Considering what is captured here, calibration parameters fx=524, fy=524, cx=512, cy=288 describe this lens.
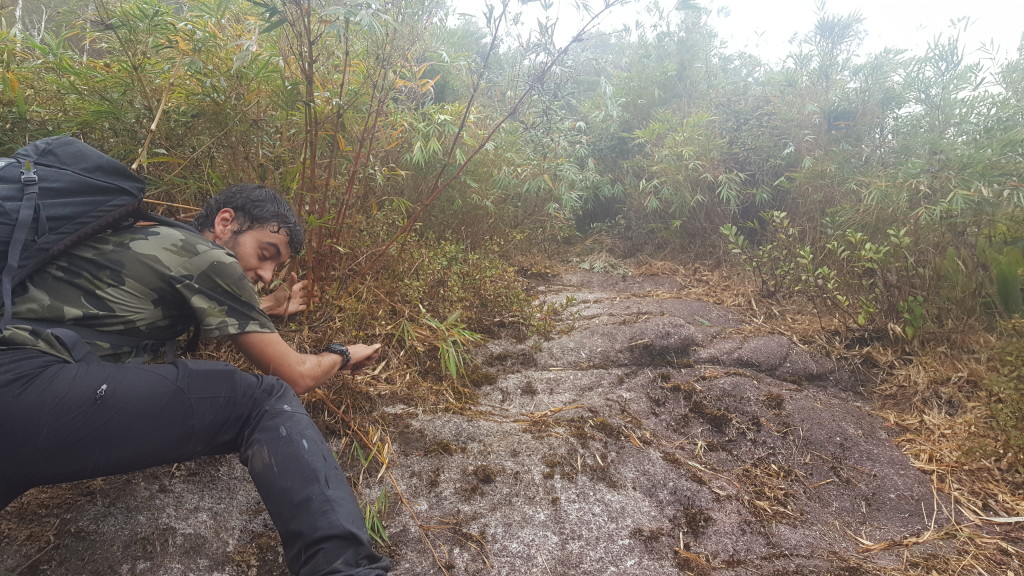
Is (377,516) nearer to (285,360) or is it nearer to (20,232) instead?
(285,360)

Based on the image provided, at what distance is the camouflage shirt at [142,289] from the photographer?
1.33 meters

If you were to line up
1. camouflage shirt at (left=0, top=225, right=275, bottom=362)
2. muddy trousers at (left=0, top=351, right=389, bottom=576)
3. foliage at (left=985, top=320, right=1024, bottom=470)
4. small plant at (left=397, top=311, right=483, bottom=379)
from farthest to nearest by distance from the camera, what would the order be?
small plant at (left=397, top=311, right=483, bottom=379) → foliage at (left=985, top=320, right=1024, bottom=470) → camouflage shirt at (left=0, top=225, right=275, bottom=362) → muddy trousers at (left=0, top=351, right=389, bottom=576)

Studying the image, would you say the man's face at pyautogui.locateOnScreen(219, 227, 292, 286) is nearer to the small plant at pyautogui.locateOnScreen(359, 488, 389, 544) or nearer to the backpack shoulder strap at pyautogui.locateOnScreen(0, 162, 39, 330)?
the backpack shoulder strap at pyautogui.locateOnScreen(0, 162, 39, 330)

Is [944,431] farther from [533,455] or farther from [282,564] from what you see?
[282,564]

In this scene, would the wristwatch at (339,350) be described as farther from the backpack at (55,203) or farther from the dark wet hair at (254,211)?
the backpack at (55,203)

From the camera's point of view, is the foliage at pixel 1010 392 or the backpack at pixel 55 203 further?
the foliage at pixel 1010 392

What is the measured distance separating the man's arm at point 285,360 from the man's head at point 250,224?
1.07 ft

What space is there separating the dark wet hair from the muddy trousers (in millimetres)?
494

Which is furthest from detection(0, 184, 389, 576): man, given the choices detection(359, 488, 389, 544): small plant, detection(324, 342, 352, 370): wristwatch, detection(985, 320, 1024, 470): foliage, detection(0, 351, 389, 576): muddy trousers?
detection(985, 320, 1024, 470): foliage

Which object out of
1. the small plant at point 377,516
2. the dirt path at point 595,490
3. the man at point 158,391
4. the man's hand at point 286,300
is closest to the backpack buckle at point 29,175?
the man at point 158,391

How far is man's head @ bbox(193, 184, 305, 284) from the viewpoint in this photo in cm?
171

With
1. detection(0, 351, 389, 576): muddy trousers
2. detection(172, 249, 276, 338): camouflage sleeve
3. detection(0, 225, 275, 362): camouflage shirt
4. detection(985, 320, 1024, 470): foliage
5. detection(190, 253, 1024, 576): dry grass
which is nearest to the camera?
detection(0, 351, 389, 576): muddy trousers

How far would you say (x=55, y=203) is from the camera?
1312 millimetres

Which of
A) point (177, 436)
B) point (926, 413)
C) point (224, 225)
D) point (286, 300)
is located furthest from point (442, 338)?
point (926, 413)
